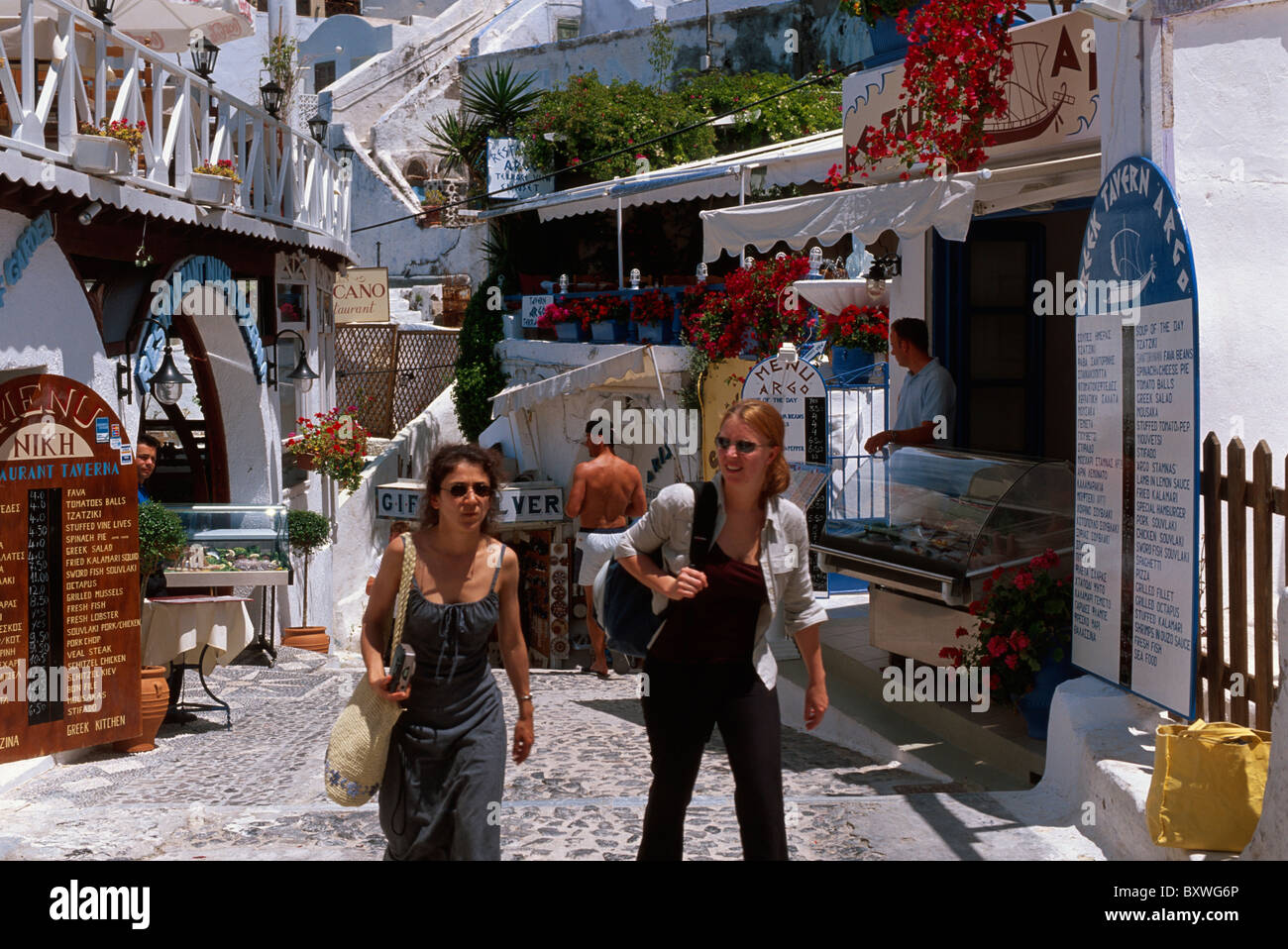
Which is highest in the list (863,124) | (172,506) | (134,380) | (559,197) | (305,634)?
(559,197)

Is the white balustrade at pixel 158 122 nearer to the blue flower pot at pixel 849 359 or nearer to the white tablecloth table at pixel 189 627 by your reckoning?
the white tablecloth table at pixel 189 627

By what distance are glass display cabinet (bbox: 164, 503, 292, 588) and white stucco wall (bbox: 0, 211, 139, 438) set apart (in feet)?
5.92

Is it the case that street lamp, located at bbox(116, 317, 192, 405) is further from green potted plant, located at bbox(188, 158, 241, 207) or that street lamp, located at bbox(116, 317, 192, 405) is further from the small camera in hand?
the small camera in hand

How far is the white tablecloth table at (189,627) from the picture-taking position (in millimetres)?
8992

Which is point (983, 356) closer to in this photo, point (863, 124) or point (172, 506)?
point (863, 124)

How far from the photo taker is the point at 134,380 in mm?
10227

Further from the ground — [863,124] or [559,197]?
[559,197]

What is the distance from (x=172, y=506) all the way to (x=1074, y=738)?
877 cm

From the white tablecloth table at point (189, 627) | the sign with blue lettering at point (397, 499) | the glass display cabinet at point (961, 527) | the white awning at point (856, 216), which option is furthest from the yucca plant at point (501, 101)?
the glass display cabinet at point (961, 527)

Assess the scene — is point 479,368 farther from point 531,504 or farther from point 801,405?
point 801,405

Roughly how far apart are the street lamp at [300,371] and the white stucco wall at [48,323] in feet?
17.1

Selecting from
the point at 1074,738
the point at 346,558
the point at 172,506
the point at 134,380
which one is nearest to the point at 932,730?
the point at 1074,738

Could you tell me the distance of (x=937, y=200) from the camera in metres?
7.57

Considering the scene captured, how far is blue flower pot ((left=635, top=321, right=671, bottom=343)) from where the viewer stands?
17.6 metres
